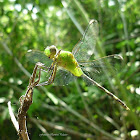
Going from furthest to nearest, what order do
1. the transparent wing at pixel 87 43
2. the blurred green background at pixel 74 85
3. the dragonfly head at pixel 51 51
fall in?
1. the blurred green background at pixel 74 85
2. the transparent wing at pixel 87 43
3. the dragonfly head at pixel 51 51

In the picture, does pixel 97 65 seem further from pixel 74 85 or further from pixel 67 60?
pixel 74 85

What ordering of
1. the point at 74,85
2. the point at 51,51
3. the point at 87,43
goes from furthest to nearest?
the point at 74,85
the point at 87,43
the point at 51,51

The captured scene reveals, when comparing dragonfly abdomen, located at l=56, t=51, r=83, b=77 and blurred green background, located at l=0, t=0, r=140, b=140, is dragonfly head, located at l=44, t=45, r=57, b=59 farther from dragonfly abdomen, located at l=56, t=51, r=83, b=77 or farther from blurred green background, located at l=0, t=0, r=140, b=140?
blurred green background, located at l=0, t=0, r=140, b=140

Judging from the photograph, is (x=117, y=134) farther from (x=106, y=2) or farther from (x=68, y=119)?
(x=106, y=2)

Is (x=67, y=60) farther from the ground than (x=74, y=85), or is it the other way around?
(x=74, y=85)

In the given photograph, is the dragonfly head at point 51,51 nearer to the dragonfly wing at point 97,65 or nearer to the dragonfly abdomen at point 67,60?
the dragonfly abdomen at point 67,60

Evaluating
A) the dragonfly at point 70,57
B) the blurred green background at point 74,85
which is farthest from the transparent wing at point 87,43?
the blurred green background at point 74,85

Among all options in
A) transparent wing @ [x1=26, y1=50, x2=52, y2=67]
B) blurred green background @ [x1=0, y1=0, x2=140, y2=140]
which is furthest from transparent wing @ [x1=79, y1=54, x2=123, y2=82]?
blurred green background @ [x1=0, y1=0, x2=140, y2=140]

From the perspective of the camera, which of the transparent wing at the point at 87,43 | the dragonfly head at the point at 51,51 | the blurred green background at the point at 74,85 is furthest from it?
the blurred green background at the point at 74,85

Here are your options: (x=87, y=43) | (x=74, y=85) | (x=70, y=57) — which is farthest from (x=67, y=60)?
(x=74, y=85)

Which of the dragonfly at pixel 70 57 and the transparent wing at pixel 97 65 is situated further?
the transparent wing at pixel 97 65
